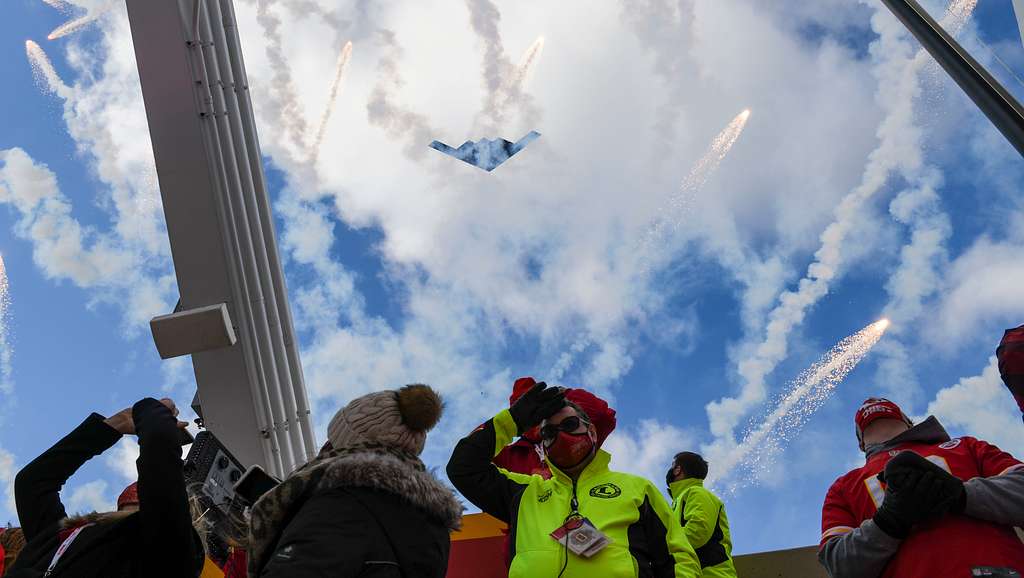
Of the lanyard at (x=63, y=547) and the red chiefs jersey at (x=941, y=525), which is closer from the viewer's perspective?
the lanyard at (x=63, y=547)

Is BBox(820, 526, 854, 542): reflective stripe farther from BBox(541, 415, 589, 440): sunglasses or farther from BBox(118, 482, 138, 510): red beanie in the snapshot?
BBox(118, 482, 138, 510): red beanie

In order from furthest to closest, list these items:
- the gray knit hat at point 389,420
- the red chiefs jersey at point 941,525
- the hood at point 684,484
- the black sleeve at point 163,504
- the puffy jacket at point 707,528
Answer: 1. the hood at point 684,484
2. the puffy jacket at point 707,528
3. the red chiefs jersey at point 941,525
4. the gray knit hat at point 389,420
5. the black sleeve at point 163,504

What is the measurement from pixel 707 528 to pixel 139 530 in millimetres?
4250

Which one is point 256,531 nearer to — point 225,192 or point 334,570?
point 334,570

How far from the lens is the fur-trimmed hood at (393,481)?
318cm

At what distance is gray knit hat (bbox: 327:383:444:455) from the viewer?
141 inches

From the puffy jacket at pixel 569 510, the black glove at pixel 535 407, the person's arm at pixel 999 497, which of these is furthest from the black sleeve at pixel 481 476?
the person's arm at pixel 999 497

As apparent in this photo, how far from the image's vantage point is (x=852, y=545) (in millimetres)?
4129

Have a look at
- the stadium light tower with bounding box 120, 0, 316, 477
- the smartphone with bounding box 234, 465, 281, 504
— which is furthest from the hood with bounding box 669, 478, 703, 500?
the stadium light tower with bounding box 120, 0, 316, 477

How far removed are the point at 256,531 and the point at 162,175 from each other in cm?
759

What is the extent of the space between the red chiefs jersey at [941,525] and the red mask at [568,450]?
1.39 meters

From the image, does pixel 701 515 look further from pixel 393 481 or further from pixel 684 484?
pixel 393 481

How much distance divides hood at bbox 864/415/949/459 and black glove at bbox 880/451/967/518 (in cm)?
59

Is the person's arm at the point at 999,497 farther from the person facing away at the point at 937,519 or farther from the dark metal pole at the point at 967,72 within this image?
A: the dark metal pole at the point at 967,72
